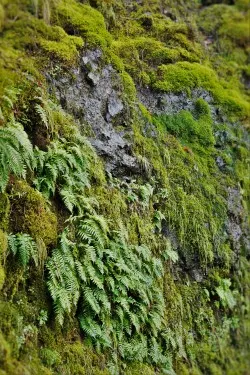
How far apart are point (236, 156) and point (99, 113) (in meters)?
4.60

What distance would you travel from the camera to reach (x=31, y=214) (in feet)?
16.7

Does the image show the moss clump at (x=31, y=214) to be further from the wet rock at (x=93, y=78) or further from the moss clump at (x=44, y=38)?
the wet rock at (x=93, y=78)

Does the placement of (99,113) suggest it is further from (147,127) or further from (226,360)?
(226,360)

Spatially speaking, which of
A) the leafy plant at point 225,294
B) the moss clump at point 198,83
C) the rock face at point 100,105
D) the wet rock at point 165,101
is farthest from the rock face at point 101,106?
the moss clump at point 198,83

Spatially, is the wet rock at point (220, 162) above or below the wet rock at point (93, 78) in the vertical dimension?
below

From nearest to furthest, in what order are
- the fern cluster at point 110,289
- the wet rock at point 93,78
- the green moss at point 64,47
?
1. the fern cluster at point 110,289
2. the green moss at point 64,47
3. the wet rock at point 93,78

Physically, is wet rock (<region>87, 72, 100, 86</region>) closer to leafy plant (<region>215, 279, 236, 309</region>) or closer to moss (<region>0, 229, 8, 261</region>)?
moss (<region>0, 229, 8, 261</region>)

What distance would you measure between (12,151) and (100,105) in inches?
133

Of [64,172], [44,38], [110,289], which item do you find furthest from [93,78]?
[110,289]

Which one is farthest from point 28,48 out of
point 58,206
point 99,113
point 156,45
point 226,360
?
point 226,360

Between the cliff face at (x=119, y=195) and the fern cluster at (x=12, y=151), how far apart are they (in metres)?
0.02

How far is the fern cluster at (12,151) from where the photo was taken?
4.44 m

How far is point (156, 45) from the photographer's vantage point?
33.6 ft

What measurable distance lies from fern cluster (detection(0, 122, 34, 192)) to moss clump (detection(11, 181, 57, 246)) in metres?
0.26
